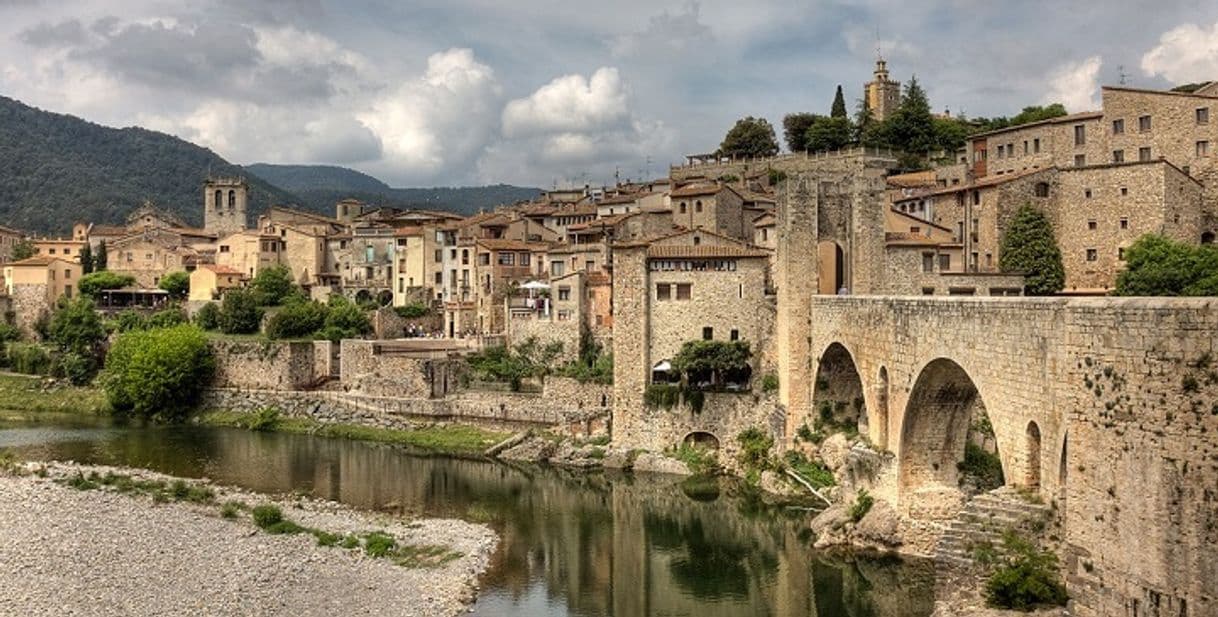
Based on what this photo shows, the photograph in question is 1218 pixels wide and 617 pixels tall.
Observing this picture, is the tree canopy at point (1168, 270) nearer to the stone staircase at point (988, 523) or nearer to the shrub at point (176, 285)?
the stone staircase at point (988, 523)

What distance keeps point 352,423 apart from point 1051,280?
28.1 metres

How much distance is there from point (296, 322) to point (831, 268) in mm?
27771

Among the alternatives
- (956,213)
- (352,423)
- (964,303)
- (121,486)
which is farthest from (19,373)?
(964,303)

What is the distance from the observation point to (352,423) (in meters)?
44.3

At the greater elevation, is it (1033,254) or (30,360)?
(1033,254)

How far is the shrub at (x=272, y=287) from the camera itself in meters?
57.2

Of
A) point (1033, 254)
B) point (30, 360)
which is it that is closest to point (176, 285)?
point (30, 360)

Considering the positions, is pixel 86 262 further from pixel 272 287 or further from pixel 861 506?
pixel 861 506

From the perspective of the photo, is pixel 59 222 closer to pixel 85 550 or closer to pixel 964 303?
pixel 85 550

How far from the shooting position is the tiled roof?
118ft

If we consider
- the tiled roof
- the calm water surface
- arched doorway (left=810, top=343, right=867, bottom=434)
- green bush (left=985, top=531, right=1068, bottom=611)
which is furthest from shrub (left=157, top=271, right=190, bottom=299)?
green bush (left=985, top=531, right=1068, bottom=611)

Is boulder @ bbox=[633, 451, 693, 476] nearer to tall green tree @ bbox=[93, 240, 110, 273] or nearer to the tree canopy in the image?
the tree canopy

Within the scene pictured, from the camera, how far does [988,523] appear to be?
1744 cm

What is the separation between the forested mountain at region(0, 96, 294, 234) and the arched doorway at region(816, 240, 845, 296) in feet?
303
